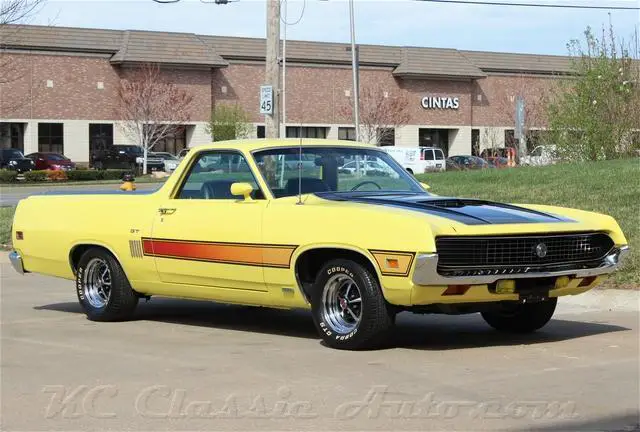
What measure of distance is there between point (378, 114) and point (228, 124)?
1068 cm

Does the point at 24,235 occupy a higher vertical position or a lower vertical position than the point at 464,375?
higher

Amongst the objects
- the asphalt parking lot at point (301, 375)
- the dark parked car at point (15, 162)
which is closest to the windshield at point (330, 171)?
the asphalt parking lot at point (301, 375)

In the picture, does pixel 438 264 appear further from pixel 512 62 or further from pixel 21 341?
pixel 512 62

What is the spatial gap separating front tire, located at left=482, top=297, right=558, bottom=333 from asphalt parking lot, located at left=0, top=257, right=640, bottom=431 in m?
0.16

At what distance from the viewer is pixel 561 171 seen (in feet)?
71.3

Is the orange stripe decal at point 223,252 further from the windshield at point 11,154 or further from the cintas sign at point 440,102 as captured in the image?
the cintas sign at point 440,102

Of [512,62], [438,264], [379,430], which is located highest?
[512,62]

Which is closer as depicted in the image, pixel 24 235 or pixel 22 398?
pixel 22 398

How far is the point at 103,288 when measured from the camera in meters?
10.5

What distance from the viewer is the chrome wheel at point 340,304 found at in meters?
8.55

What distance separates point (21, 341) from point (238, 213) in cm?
207

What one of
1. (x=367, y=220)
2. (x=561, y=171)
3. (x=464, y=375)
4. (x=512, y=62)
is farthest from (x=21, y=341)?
(x=512, y=62)

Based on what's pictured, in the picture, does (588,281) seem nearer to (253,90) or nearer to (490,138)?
(253,90)

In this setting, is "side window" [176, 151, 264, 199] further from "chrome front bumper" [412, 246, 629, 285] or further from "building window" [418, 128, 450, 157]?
"building window" [418, 128, 450, 157]
